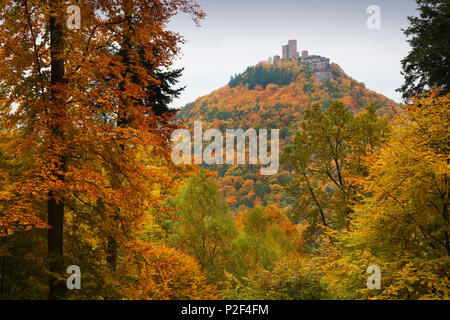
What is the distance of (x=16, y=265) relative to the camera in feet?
20.5

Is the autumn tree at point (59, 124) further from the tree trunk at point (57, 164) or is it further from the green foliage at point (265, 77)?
the green foliage at point (265, 77)

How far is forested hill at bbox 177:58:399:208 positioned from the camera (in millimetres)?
69812

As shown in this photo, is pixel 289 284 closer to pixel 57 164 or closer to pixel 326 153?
pixel 326 153

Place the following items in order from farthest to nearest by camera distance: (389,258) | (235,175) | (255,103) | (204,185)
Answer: (255,103) → (235,175) → (204,185) → (389,258)

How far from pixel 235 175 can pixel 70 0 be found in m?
71.3

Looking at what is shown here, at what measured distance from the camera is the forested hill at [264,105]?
69812 mm

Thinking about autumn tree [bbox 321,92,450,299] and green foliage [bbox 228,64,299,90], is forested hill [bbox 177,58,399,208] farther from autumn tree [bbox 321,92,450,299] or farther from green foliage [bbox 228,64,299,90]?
autumn tree [bbox 321,92,450,299]

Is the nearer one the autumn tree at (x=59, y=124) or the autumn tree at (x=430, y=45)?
the autumn tree at (x=59, y=124)

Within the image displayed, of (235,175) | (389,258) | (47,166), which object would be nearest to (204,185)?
(389,258)

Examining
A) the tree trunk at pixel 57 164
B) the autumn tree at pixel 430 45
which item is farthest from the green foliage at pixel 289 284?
the autumn tree at pixel 430 45

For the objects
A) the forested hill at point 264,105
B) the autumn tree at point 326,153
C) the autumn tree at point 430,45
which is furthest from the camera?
the forested hill at point 264,105

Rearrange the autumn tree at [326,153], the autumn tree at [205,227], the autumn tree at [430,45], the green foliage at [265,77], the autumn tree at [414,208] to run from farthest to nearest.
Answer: the green foliage at [265,77] < the autumn tree at [205,227] < the autumn tree at [326,153] < the autumn tree at [430,45] < the autumn tree at [414,208]

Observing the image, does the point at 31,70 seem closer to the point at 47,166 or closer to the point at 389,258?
the point at 47,166

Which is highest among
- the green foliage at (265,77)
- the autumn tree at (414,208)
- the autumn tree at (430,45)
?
the green foliage at (265,77)
